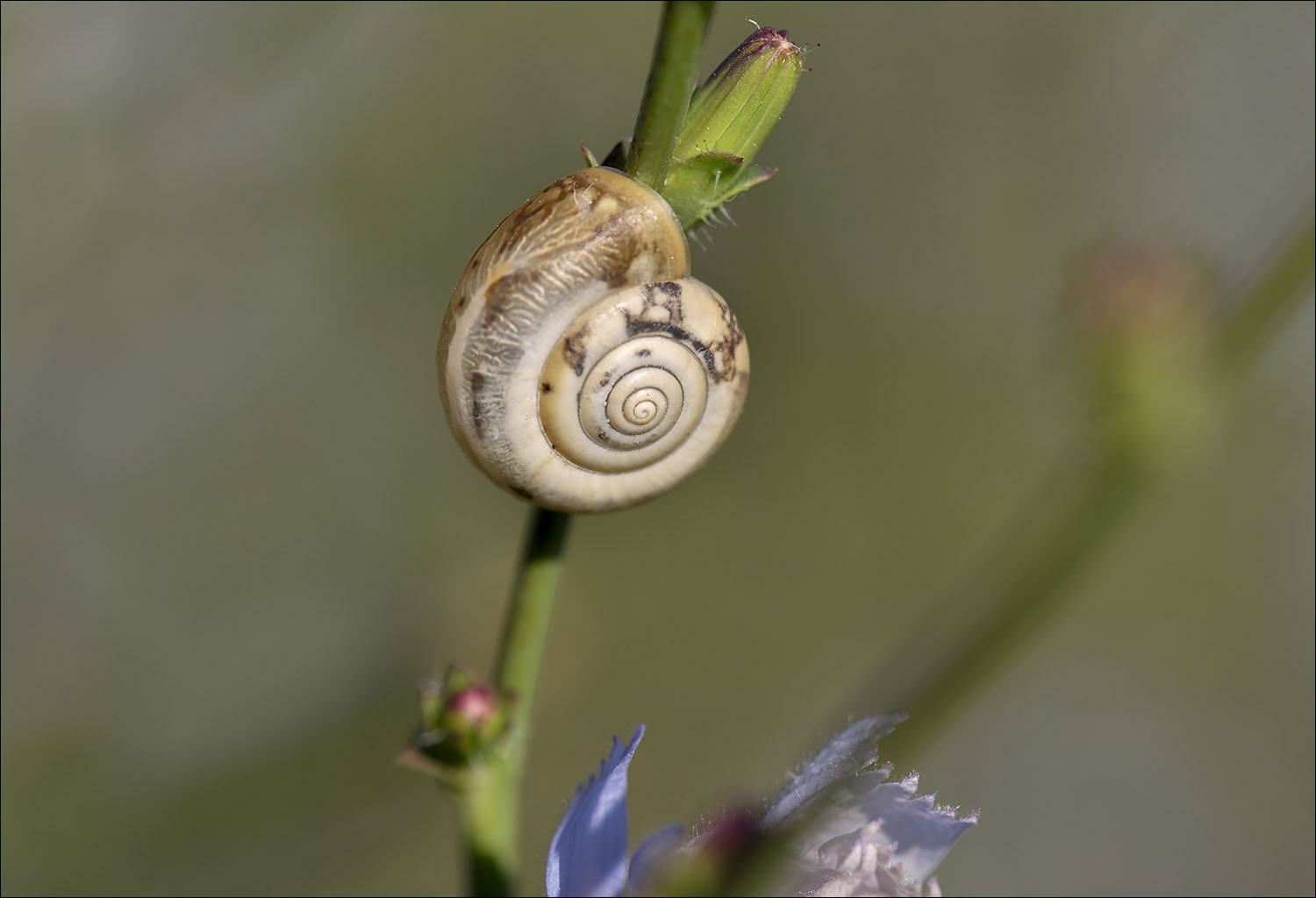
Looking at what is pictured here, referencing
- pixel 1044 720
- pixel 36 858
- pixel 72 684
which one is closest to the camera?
pixel 36 858

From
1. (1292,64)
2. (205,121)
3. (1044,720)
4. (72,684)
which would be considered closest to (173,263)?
(205,121)

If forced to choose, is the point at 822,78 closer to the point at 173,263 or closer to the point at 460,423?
the point at 173,263

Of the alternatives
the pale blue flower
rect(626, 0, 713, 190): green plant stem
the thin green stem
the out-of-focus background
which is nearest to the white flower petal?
the pale blue flower

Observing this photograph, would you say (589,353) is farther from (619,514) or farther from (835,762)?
(619,514)

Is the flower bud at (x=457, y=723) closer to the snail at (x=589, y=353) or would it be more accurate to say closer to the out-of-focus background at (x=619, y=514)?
the snail at (x=589, y=353)

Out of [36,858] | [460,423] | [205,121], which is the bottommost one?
[460,423]

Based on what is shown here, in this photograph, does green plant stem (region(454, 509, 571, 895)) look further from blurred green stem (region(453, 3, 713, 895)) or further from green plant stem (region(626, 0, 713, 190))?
green plant stem (region(626, 0, 713, 190))

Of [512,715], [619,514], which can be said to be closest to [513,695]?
[512,715]
